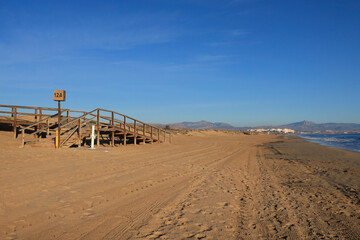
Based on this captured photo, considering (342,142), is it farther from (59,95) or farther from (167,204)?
(167,204)

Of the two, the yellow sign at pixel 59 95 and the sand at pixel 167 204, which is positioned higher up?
the yellow sign at pixel 59 95

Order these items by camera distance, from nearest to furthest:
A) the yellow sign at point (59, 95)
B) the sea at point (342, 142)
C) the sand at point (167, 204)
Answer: the sand at point (167, 204), the yellow sign at point (59, 95), the sea at point (342, 142)

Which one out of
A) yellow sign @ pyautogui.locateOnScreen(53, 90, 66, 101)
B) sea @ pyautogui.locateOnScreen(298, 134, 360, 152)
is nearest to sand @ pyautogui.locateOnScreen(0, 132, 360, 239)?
yellow sign @ pyautogui.locateOnScreen(53, 90, 66, 101)

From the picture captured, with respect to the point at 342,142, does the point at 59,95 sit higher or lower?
higher

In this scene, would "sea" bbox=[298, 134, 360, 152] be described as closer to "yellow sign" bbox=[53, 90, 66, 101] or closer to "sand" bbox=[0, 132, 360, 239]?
"sand" bbox=[0, 132, 360, 239]

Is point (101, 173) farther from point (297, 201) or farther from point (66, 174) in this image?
point (297, 201)

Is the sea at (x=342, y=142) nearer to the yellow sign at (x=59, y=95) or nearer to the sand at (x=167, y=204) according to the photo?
the sand at (x=167, y=204)

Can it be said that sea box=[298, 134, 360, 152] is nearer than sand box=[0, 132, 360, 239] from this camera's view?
No

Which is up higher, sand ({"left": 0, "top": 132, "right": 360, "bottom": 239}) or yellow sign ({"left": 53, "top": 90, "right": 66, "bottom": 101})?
yellow sign ({"left": 53, "top": 90, "right": 66, "bottom": 101})

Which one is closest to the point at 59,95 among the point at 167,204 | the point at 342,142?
the point at 167,204

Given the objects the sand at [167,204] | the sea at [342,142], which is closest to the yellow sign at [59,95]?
the sand at [167,204]

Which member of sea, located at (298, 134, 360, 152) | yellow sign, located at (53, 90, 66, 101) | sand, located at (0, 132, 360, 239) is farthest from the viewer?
sea, located at (298, 134, 360, 152)

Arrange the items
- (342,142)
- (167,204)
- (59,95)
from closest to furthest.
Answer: (167,204)
(59,95)
(342,142)

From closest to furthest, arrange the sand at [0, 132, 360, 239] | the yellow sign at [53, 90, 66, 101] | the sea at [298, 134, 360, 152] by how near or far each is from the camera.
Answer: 1. the sand at [0, 132, 360, 239]
2. the yellow sign at [53, 90, 66, 101]
3. the sea at [298, 134, 360, 152]
